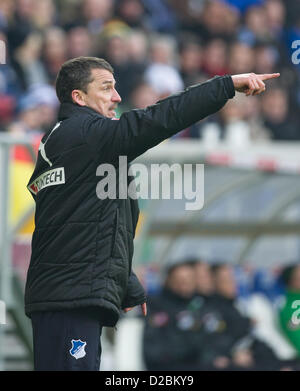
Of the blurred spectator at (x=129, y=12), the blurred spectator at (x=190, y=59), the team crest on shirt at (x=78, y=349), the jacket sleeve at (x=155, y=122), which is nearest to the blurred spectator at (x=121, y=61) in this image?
the blurred spectator at (x=129, y=12)

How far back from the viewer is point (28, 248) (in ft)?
23.9

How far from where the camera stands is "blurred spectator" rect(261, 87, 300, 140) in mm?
10875

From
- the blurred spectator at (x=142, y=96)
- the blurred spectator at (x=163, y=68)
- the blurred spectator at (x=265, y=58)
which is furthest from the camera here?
the blurred spectator at (x=265, y=58)

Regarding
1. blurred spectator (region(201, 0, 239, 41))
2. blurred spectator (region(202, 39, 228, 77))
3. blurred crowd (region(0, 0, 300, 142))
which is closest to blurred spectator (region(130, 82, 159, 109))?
blurred crowd (region(0, 0, 300, 142))

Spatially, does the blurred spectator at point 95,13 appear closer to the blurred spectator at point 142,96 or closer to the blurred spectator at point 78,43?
the blurred spectator at point 78,43

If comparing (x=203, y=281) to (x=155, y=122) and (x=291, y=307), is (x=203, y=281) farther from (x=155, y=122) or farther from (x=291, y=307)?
(x=155, y=122)

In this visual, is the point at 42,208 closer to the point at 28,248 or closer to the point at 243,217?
the point at 28,248

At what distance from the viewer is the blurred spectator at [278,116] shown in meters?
10.9

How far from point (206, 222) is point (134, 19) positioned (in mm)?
3073

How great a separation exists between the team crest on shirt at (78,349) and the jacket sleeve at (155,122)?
729mm

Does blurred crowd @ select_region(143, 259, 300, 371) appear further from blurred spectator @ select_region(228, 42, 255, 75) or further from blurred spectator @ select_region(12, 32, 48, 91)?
blurred spectator @ select_region(228, 42, 255, 75)

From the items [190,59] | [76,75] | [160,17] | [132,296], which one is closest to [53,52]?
[190,59]
